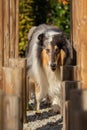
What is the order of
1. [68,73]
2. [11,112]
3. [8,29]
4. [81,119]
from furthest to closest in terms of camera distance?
[8,29], [68,73], [11,112], [81,119]

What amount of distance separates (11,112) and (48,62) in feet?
18.7

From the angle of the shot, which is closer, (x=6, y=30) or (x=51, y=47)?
(x=6, y=30)

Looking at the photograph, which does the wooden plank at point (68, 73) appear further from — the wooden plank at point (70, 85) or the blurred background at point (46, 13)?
the blurred background at point (46, 13)

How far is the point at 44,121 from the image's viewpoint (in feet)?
23.4

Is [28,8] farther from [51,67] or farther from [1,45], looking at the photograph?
[1,45]

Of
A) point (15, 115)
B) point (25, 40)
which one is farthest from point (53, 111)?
point (15, 115)

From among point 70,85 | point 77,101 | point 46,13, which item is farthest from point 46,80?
point 77,101

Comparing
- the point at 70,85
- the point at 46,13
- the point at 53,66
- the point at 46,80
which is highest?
the point at 46,13

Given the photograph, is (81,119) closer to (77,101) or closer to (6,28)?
(77,101)

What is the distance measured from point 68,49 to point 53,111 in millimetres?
924

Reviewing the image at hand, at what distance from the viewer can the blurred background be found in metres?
12.5

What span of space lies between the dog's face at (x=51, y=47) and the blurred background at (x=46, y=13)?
4.01m

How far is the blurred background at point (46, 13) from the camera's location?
1253 centimetres

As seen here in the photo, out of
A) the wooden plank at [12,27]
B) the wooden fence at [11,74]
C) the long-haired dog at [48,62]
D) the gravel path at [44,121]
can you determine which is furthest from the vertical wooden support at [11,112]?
the long-haired dog at [48,62]
